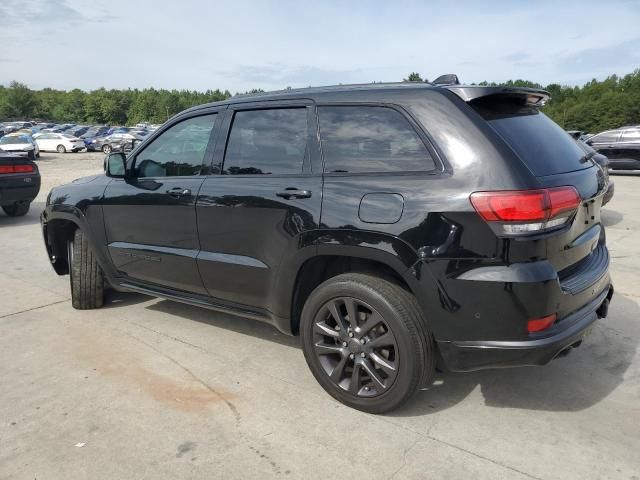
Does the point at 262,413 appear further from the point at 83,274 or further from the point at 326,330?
the point at 83,274

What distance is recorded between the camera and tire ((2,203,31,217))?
10.0 metres

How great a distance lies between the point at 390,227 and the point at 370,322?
547 millimetres

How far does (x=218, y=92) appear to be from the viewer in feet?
425

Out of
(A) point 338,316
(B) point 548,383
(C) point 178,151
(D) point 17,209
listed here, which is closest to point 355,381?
(A) point 338,316

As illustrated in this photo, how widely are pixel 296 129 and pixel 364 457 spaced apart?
1929 mm

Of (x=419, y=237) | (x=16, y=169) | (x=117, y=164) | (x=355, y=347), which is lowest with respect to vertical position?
(x=355, y=347)

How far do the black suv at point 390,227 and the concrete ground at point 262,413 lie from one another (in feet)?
1.12

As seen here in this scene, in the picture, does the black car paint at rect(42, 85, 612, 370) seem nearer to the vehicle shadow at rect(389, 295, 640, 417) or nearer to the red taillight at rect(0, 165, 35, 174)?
the vehicle shadow at rect(389, 295, 640, 417)

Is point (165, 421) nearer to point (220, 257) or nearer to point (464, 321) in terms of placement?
point (220, 257)

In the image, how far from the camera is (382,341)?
2855mm

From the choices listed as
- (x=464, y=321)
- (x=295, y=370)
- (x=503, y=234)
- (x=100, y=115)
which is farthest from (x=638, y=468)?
(x=100, y=115)

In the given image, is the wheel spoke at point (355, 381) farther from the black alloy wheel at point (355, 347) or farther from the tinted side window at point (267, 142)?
the tinted side window at point (267, 142)

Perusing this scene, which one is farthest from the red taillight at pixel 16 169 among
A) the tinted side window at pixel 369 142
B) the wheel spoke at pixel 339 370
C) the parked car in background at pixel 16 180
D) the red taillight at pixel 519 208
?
the red taillight at pixel 519 208

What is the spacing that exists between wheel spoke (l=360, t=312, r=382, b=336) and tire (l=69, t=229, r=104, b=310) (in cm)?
282
